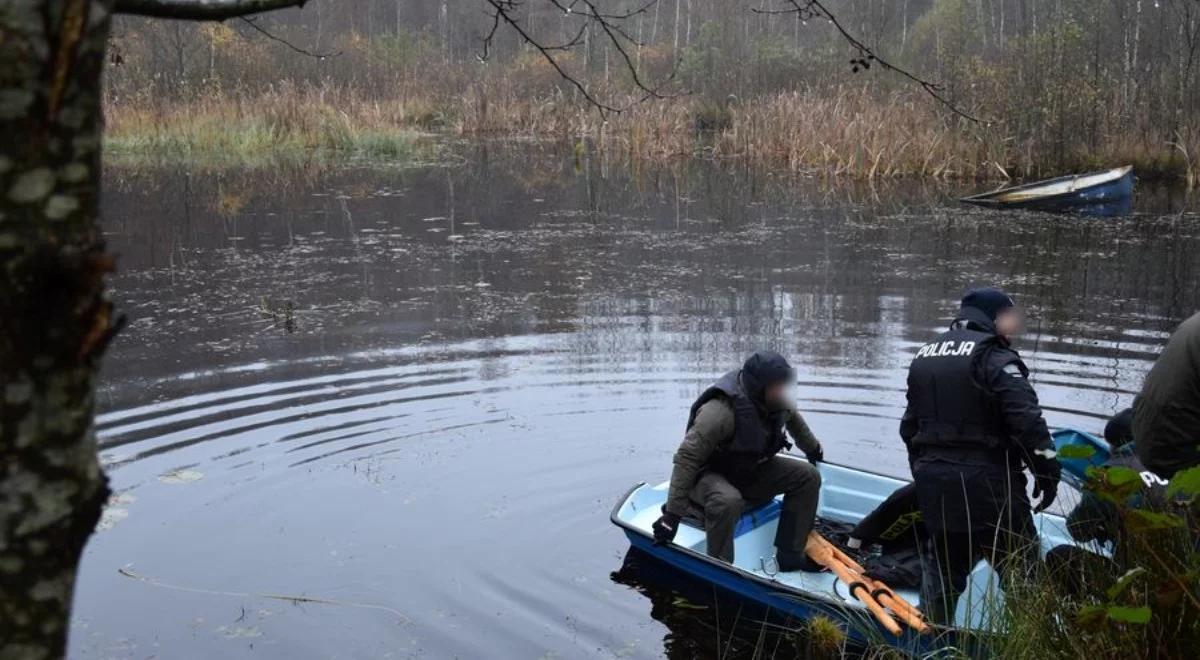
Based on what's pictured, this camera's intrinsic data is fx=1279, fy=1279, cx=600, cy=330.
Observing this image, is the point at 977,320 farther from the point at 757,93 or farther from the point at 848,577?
the point at 757,93

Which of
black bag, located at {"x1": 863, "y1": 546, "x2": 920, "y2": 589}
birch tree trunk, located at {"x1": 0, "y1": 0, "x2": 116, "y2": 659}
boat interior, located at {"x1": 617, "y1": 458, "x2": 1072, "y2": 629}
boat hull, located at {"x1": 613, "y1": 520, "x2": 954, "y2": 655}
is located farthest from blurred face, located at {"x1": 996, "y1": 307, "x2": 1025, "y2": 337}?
birch tree trunk, located at {"x1": 0, "y1": 0, "x2": 116, "y2": 659}

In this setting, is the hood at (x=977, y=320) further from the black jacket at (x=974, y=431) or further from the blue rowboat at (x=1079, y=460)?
the blue rowboat at (x=1079, y=460)

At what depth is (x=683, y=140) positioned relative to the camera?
28.3m

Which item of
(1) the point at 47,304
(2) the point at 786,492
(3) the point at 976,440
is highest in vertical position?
(1) the point at 47,304

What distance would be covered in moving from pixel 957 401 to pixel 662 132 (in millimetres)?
23431

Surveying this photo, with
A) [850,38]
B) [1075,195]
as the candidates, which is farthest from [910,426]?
[1075,195]

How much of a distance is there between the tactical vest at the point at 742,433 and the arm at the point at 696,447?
0.17 ft

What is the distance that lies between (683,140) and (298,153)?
849cm

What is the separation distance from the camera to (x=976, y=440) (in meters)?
5.42

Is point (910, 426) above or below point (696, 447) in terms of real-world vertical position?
above

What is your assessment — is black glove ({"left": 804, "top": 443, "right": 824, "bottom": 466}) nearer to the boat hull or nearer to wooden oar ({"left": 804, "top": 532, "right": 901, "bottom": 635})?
wooden oar ({"left": 804, "top": 532, "right": 901, "bottom": 635})

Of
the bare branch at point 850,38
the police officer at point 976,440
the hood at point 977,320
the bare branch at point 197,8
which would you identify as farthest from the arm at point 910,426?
the bare branch at point 197,8

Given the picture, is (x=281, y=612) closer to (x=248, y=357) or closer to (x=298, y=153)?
(x=248, y=357)

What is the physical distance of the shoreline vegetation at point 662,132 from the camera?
76.2 ft
